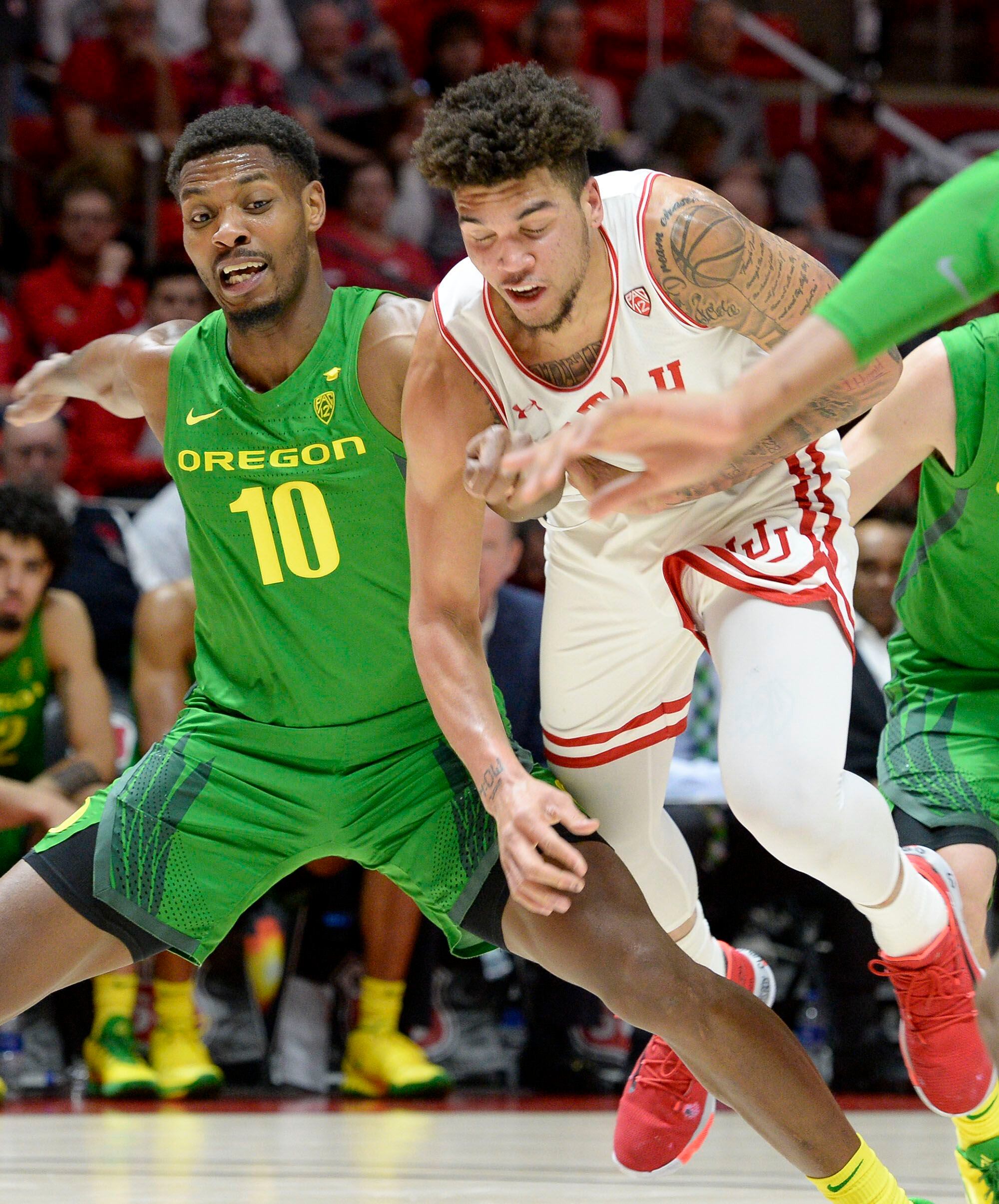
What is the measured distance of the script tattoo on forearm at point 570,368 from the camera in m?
2.97

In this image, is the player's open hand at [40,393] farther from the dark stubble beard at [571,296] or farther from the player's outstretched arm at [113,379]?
the dark stubble beard at [571,296]

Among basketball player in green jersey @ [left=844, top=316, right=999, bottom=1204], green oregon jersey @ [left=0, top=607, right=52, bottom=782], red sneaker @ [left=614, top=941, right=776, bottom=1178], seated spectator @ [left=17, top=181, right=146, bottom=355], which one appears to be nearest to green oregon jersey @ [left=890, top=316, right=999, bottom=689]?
basketball player in green jersey @ [left=844, top=316, right=999, bottom=1204]

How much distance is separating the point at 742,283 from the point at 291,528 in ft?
3.16

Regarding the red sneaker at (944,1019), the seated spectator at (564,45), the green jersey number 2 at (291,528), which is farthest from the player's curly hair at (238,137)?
the seated spectator at (564,45)

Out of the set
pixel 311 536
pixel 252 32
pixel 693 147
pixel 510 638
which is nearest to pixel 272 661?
pixel 311 536

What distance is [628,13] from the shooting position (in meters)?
11.2

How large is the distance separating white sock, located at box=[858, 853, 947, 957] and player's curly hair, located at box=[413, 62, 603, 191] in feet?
4.68

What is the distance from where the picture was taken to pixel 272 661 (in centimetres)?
323

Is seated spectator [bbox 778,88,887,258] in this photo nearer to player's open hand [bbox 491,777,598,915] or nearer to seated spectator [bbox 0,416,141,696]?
seated spectator [bbox 0,416,141,696]

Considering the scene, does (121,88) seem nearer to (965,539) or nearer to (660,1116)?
(965,539)

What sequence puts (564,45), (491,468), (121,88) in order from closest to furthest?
1. (491,468)
2. (121,88)
3. (564,45)

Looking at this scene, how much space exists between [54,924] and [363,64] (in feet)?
25.4

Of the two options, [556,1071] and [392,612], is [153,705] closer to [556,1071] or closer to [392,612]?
[556,1071]

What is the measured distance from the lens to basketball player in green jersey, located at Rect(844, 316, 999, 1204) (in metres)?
3.58
